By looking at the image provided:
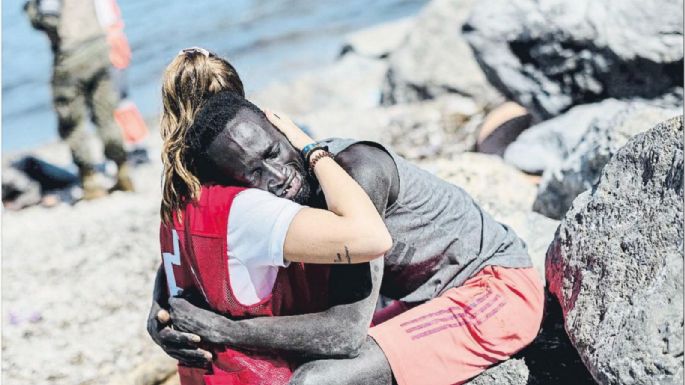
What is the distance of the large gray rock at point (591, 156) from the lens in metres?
4.16

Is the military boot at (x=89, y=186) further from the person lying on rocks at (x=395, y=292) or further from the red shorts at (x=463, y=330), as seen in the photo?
the red shorts at (x=463, y=330)

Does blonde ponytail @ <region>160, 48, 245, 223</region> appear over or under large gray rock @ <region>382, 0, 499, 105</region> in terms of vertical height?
over

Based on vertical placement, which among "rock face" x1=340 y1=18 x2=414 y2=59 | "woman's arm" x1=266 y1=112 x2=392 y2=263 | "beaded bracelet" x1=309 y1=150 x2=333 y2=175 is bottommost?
"rock face" x1=340 y1=18 x2=414 y2=59

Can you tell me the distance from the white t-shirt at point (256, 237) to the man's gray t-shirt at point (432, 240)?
0.42 m

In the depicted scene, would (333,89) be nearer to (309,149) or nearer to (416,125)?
(416,125)

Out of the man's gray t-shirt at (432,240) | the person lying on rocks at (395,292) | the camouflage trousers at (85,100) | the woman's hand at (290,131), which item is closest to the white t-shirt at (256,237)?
the person lying on rocks at (395,292)

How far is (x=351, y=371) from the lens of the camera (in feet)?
9.04

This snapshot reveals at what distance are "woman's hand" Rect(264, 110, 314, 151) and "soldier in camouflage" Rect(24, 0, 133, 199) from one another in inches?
222

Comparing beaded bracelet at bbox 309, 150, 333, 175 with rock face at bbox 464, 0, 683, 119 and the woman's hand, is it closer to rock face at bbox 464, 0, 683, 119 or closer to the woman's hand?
the woman's hand

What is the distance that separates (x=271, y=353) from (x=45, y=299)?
122 inches

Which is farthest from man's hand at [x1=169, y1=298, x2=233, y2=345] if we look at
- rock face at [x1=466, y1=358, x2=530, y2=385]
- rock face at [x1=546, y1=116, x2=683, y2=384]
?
rock face at [x1=546, y1=116, x2=683, y2=384]

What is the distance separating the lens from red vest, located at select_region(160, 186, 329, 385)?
2668 mm

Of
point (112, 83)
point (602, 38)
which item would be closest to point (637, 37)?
point (602, 38)

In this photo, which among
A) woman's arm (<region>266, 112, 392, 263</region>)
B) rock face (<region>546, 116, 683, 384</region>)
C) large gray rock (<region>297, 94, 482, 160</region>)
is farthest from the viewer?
large gray rock (<region>297, 94, 482, 160</region>)
